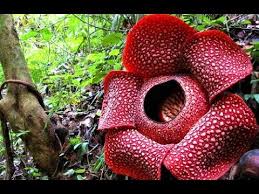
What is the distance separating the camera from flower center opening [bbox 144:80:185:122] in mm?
1538

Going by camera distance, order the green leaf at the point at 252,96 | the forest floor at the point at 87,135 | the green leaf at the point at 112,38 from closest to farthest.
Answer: the green leaf at the point at 252,96
the forest floor at the point at 87,135
the green leaf at the point at 112,38

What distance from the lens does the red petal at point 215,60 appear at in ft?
4.52

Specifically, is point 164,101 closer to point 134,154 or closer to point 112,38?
point 134,154

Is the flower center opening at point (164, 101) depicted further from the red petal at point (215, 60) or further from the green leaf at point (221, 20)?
the green leaf at point (221, 20)

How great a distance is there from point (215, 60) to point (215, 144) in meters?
0.30

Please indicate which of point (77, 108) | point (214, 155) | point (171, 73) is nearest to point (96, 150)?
point (77, 108)

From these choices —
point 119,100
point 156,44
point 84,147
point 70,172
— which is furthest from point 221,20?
point 70,172

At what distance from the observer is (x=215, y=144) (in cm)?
131

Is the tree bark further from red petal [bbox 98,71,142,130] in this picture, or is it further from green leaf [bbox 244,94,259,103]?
green leaf [bbox 244,94,259,103]

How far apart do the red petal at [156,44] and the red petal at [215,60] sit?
47 millimetres

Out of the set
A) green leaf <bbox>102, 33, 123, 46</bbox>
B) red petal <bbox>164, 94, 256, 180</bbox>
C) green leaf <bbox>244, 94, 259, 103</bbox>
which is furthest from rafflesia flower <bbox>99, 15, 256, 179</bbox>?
green leaf <bbox>102, 33, 123, 46</bbox>

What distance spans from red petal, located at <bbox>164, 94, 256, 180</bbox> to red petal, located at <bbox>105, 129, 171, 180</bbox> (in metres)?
0.05

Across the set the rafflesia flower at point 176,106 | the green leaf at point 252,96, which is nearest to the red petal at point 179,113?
the rafflesia flower at point 176,106
